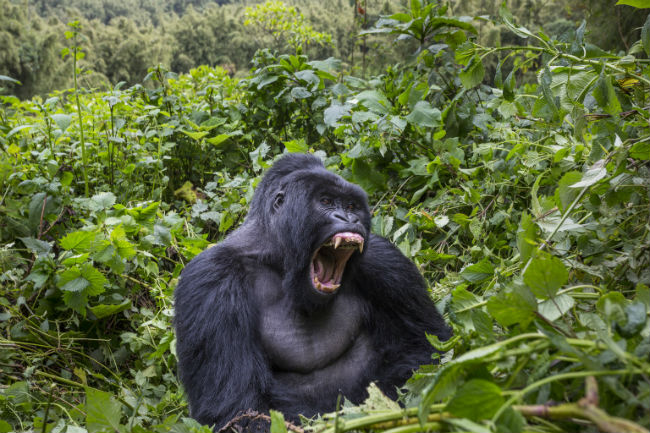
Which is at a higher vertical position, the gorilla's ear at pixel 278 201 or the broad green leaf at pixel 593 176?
the broad green leaf at pixel 593 176

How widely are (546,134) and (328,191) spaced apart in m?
1.60

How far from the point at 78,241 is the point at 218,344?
4.28 feet

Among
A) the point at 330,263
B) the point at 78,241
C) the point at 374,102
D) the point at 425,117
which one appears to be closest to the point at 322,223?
the point at 330,263

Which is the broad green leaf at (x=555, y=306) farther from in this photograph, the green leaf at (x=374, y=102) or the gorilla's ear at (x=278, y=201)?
the green leaf at (x=374, y=102)

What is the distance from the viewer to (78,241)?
3172 millimetres

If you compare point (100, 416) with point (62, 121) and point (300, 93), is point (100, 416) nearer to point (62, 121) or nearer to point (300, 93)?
point (62, 121)

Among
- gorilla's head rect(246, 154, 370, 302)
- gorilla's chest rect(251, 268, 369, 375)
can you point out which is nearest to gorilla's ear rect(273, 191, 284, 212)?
gorilla's head rect(246, 154, 370, 302)

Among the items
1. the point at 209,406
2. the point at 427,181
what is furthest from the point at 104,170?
the point at 209,406

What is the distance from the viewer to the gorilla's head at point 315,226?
2473 millimetres

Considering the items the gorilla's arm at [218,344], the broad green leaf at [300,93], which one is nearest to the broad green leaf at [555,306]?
the gorilla's arm at [218,344]

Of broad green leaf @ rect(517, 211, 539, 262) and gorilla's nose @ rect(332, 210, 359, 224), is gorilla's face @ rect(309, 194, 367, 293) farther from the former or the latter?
broad green leaf @ rect(517, 211, 539, 262)

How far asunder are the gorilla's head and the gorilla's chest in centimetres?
14

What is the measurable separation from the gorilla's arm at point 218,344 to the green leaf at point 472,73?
4.23ft

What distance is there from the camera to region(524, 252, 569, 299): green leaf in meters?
1.22
